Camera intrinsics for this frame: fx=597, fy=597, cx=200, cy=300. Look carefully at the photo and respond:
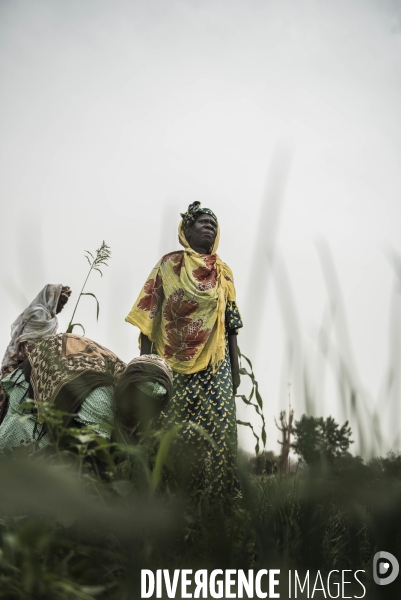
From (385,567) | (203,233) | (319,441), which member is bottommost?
(385,567)

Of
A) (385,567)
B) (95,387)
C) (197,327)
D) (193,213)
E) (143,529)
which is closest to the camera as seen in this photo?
(385,567)

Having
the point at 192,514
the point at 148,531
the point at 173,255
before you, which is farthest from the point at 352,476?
the point at 173,255

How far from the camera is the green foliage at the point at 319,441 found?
2.95 ft

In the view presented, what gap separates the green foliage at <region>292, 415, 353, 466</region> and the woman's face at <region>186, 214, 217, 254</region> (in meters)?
3.41

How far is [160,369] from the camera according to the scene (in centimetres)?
212

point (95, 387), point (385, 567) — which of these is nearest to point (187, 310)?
point (95, 387)

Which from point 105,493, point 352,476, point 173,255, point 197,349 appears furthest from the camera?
point 173,255

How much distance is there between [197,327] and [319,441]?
10.1 ft

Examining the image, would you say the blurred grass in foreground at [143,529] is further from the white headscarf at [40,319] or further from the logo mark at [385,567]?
the white headscarf at [40,319]

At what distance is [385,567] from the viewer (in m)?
0.87

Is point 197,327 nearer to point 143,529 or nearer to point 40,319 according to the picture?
point 40,319

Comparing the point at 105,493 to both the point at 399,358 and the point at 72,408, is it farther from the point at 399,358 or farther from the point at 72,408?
the point at 72,408

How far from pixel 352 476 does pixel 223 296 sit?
3309 mm

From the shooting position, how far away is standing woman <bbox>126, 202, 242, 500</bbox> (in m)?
3.88
